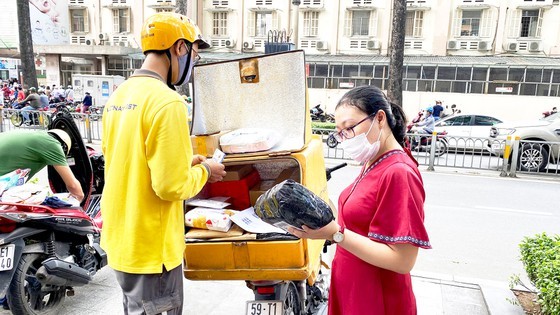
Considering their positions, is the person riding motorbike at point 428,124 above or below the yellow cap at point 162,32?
below

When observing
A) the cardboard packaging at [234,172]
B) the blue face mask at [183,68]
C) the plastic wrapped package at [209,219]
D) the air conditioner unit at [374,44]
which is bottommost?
the plastic wrapped package at [209,219]

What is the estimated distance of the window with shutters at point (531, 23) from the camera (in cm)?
Answer: 2270

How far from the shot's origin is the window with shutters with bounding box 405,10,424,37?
24359mm

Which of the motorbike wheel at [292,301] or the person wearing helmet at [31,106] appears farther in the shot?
the person wearing helmet at [31,106]

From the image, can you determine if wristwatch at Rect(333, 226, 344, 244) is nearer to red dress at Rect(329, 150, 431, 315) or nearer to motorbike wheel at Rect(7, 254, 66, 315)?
red dress at Rect(329, 150, 431, 315)

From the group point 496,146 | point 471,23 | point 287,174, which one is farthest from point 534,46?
point 287,174

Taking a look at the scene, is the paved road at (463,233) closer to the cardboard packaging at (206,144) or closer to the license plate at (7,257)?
the license plate at (7,257)

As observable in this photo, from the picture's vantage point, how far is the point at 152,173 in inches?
69.9

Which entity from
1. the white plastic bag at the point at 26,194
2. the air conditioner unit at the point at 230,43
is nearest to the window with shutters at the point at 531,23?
the air conditioner unit at the point at 230,43

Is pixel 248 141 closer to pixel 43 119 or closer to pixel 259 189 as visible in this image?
pixel 259 189

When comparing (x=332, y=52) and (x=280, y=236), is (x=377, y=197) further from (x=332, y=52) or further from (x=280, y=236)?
(x=332, y=52)

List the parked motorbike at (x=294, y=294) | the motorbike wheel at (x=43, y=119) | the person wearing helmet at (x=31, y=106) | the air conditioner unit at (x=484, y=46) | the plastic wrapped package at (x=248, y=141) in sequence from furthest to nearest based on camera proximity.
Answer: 1. the air conditioner unit at (x=484, y=46)
2. the person wearing helmet at (x=31, y=106)
3. the motorbike wheel at (x=43, y=119)
4. the parked motorbike at (x=294, y=294)
5. the plastic wrapped package at (x=248, y=141)

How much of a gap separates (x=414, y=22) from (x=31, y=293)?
25.0 metres

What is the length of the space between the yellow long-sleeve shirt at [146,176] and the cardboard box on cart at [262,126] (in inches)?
11.3
